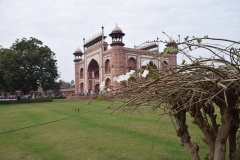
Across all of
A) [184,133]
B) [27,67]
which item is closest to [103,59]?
[27,67]

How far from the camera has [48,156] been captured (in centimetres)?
354

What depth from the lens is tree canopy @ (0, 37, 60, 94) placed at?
1673 cm

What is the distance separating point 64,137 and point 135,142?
5.22ft

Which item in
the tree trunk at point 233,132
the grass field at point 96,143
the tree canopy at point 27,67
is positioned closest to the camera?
the tree trunk at point 233,132

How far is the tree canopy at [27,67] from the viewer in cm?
1673

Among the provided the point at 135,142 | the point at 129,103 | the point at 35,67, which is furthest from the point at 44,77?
the point at 129,103

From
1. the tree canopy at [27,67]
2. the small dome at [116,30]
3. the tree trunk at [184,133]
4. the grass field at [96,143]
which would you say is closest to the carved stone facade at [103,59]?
the small dome at [116,30]

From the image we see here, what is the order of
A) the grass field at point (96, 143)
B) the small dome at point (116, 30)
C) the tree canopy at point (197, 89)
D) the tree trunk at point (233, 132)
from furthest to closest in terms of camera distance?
1. the small dome at point (116, 30)
2. the grass field at point (96, 143)
3. the tree trunk at point (233, 132)
4. the tree canopy at point (197, 89)

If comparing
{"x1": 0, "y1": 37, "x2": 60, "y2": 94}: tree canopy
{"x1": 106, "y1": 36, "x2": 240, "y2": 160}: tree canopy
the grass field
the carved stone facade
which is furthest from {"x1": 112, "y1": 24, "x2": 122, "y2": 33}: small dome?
{"x1": 106, "y1": 36, "x2": 240, "y2": 160}: tree canopy

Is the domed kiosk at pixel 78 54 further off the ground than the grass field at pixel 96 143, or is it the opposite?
the domed kiosk at pixel 78 54

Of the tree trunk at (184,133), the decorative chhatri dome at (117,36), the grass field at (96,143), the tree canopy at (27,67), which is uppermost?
the decorative chhatri dome at (117,36)

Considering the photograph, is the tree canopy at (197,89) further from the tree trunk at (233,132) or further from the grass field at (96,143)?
the grass field at (96,143)

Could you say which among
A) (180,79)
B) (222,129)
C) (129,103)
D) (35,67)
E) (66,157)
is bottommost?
(66,157)

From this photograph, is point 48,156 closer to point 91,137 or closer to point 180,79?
point 91,137
